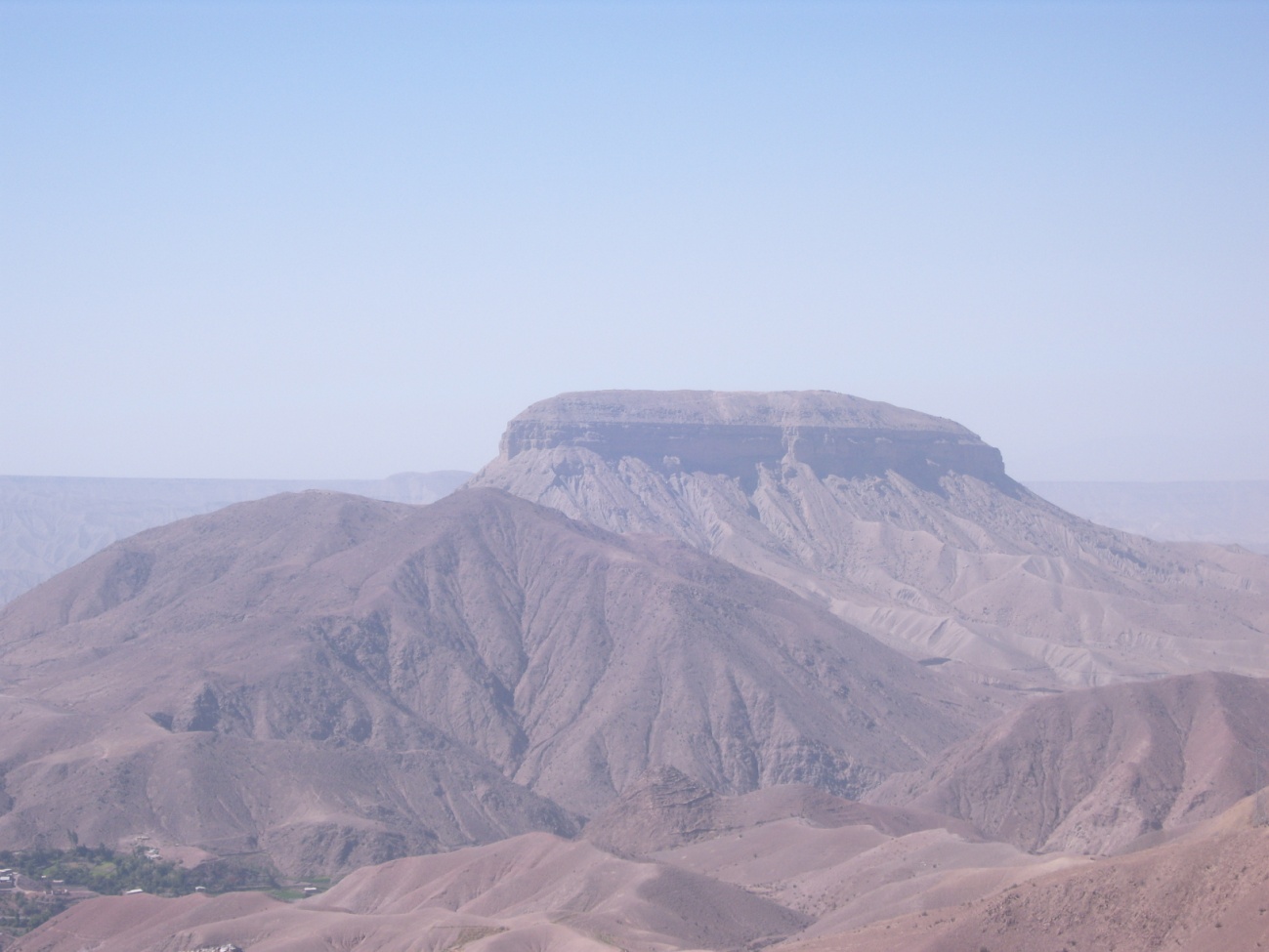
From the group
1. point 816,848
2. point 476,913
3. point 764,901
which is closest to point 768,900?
point 764,901

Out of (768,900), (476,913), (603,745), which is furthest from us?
(603,745)

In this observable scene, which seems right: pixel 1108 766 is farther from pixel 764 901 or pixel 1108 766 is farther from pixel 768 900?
pixel 764 901

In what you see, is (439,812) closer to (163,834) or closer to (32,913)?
(163,834)

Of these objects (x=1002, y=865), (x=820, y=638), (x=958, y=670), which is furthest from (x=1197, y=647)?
(x=1002, y=865)

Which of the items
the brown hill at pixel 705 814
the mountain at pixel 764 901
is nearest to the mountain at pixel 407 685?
the brown hill at pixel 705 814

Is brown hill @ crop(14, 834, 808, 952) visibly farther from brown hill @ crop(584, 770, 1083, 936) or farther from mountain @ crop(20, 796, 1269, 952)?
brown hill @ crop(584, 770, 1083, 936)

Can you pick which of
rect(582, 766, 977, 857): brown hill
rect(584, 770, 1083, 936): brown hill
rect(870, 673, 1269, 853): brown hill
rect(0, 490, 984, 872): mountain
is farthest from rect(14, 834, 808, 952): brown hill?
rect(870, 673, 1269, 853): brown hill
